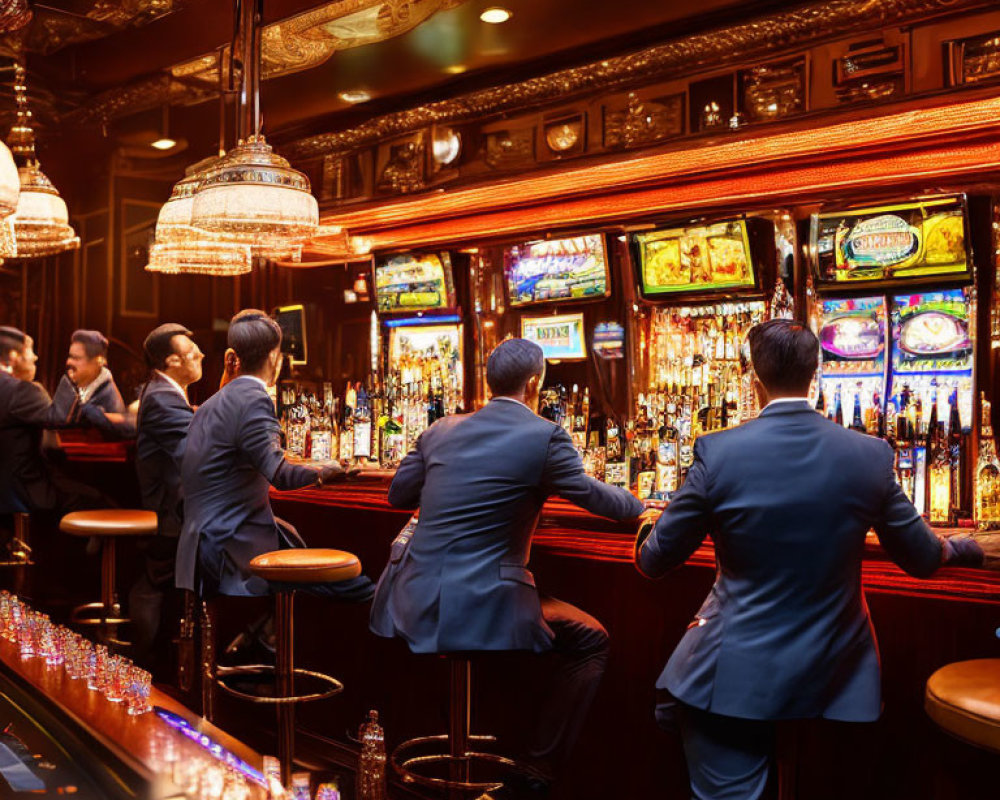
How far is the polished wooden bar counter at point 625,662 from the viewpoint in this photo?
3010 millimetres

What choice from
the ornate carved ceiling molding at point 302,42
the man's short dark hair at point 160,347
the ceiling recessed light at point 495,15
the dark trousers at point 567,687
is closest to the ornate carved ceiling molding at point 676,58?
the ceiling recessed light at point 495,15

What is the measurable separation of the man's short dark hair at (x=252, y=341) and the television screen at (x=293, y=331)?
3319 mm

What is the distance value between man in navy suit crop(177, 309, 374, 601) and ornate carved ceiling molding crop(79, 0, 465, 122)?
1797 mm

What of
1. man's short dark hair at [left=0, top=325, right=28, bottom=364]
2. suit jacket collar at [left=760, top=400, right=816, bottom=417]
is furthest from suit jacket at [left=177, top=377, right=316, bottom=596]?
man's short dark hair at [left=0, top=325, right=28, bottom=364]

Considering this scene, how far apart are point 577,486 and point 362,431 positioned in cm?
267

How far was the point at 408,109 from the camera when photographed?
6.46 metres

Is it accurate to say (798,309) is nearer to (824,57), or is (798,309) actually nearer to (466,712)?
(824,57)

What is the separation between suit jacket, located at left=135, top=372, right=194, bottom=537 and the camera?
15.7 ft

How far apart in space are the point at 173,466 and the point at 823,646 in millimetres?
3301

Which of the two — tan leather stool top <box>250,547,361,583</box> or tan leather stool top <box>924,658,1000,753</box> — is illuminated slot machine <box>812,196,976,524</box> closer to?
tan leather stool top <box>924,658,1000,753</box>

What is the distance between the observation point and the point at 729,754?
254cm

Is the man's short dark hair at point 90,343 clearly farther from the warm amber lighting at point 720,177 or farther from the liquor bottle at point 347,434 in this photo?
the warm amber lighting at point 720,177

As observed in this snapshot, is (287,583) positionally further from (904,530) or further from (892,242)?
(892,242)

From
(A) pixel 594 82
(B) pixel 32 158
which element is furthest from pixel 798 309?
(B) pixel 32 158
